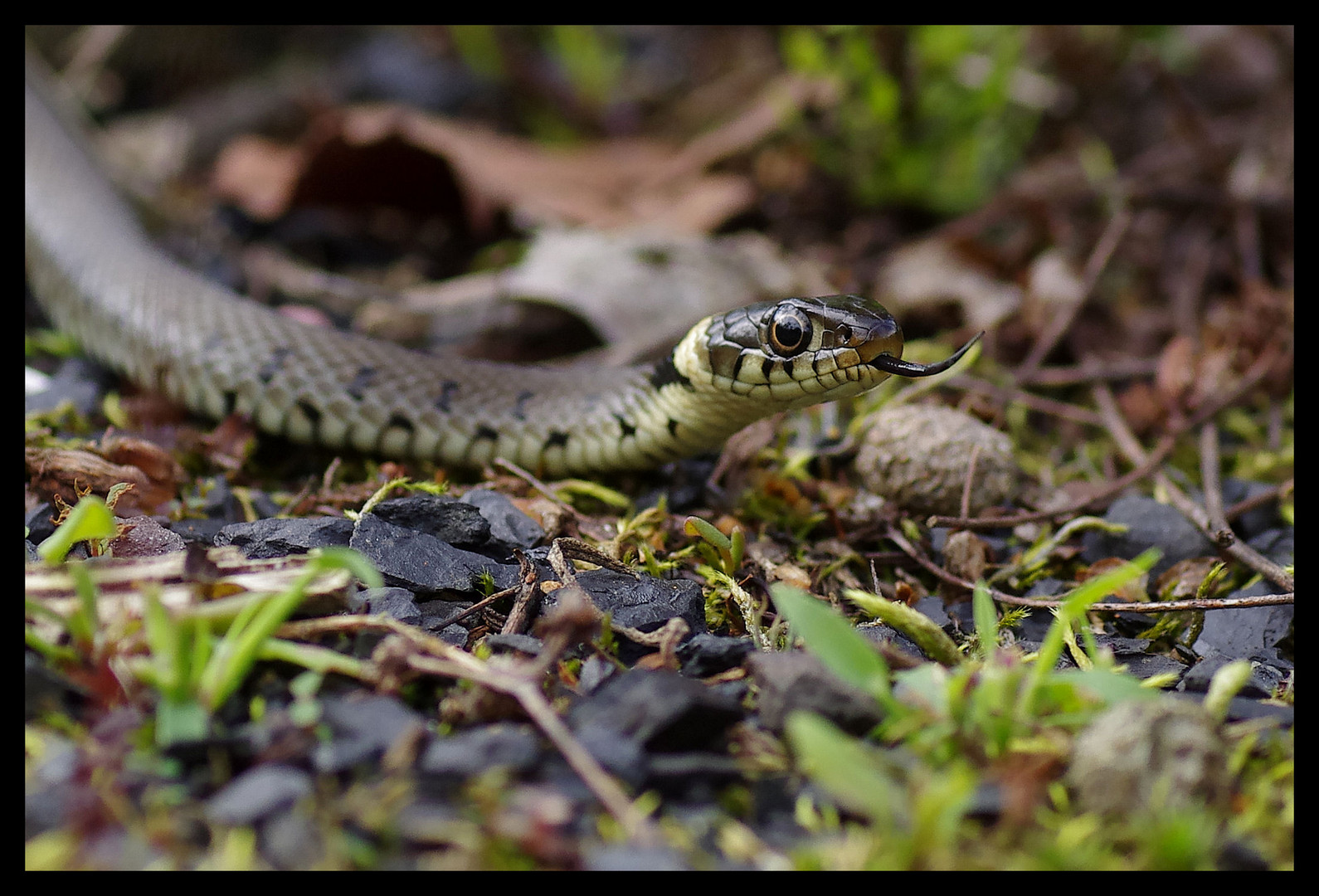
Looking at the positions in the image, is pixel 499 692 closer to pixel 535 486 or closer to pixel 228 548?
pixel 228 548

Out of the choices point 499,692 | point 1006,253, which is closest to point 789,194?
point 1006,253

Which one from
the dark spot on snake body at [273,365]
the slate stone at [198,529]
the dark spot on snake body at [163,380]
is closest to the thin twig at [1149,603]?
the slate stone at [198,529]

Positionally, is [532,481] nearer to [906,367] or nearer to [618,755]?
[906,367]

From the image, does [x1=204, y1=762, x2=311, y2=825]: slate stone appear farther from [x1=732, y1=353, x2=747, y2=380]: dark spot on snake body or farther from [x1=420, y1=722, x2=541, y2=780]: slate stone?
[x1=732, y1=353, x2=747, y2=380]: dark spot on snake body

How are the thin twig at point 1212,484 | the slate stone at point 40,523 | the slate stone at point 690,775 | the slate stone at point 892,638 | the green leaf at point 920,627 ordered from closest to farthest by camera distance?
the slate stone at point 690,775
the green leaf at point 920,627
the slate stone at point 892,638
the slate stone at point 40,523
the thin twig at point 1212,484

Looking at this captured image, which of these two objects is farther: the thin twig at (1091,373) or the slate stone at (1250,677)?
the thin twig at (1091,373)

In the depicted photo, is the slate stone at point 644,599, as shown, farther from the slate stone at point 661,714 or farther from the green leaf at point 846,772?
the green leaf at point 846,772

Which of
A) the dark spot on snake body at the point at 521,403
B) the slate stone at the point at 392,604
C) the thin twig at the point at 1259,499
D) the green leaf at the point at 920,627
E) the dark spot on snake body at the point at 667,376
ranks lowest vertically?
the thin twig at the point at 1259,499
